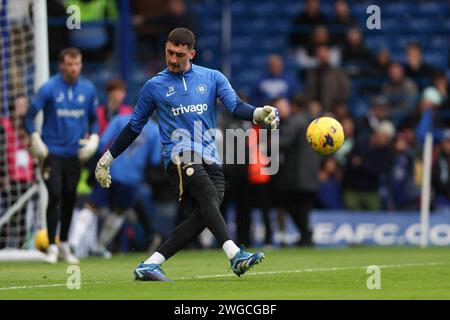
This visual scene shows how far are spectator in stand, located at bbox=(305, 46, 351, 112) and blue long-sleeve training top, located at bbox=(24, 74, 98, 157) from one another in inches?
307

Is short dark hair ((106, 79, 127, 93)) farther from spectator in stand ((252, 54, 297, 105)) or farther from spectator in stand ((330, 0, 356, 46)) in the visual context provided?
spectator in stand ((330, 0, 356, 46))

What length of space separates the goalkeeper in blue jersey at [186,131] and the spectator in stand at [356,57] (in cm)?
1306

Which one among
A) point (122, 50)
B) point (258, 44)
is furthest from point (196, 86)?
point (258, 44)

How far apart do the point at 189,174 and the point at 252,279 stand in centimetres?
118

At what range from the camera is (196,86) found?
11562mm

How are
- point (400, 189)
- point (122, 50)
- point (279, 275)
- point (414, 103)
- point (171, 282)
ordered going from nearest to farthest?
point (171, 282) < point (279, 275) < point (122, 50) < point (400, 189) < point (414, 103)

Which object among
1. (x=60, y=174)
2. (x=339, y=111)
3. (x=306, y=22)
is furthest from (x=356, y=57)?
(x=60, y=174)

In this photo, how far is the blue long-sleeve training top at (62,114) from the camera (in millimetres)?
15656

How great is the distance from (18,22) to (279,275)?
726 centimetres

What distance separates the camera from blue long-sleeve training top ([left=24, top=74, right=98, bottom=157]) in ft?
51.4

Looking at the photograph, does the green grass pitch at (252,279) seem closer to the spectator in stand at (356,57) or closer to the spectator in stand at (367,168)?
the spectator in stand at (367,168)

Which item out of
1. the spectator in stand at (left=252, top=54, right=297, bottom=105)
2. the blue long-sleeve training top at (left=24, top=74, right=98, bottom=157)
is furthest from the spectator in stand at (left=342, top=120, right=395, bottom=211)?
the blue long-sleeve training top at (left=24, top=74, right=98, bottom=157)

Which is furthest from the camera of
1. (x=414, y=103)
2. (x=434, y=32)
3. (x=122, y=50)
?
(x=434, y=32)

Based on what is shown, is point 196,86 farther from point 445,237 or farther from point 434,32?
point 434,32
